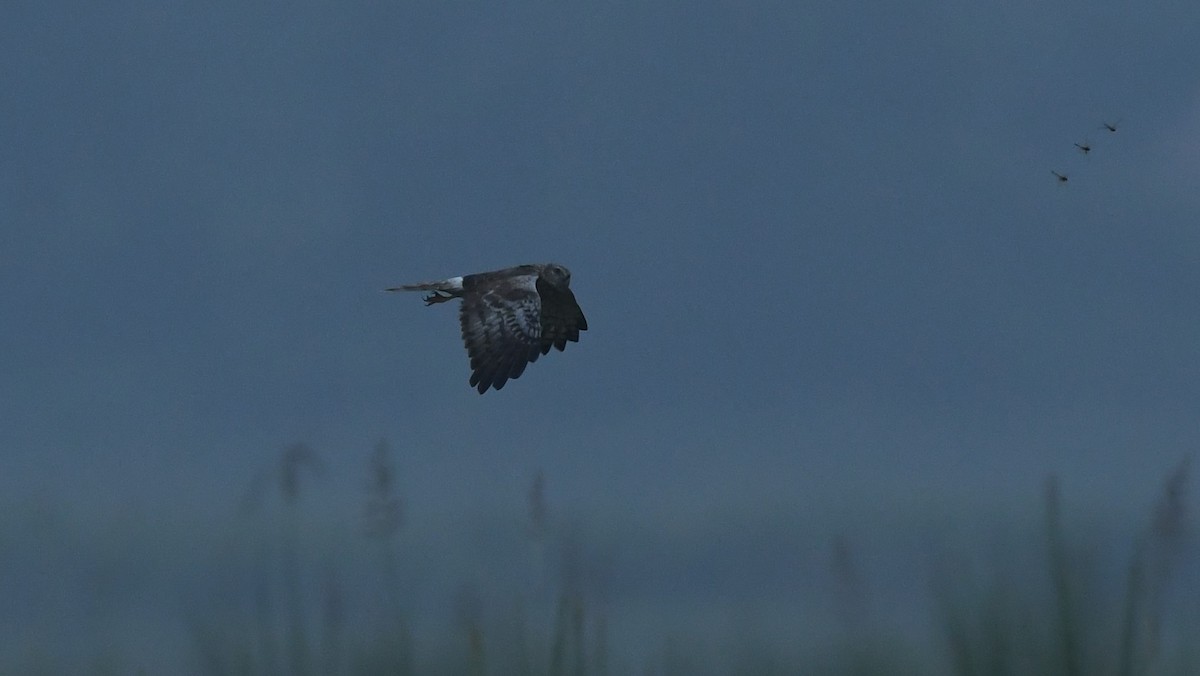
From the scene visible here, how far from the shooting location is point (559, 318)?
34.1 m

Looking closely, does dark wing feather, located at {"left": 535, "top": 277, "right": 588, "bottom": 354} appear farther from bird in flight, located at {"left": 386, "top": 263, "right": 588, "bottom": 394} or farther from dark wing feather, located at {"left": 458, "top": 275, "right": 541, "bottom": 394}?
dark wing feather, located at {"left": 458, "top": 275, "right": 541, "bottom": 394}

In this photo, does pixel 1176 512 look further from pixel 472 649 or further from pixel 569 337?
pixel 569 337

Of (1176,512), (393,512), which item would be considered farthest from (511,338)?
(1176,512)

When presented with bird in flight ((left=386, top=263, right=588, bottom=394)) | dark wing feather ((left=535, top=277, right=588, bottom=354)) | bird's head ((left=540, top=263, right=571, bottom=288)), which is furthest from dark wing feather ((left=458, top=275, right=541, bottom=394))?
dark wing feather ((left=535, top=277, right=588, bottom=354))

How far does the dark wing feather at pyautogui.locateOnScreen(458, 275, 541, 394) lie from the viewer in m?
28.6

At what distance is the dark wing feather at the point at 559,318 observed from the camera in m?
33.6

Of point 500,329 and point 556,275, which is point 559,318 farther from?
point 500,329

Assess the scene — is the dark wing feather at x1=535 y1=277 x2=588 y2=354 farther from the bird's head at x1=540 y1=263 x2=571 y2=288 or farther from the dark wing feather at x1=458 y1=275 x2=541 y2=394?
the dark wing feather at x1=458 y1=275 x2=541 y2=394

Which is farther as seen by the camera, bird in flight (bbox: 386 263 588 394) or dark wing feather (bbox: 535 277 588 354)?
dark wing feather (bbox: 535 277 588 354)

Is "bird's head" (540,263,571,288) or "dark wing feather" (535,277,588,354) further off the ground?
"bird's head" (540,263,571,288)

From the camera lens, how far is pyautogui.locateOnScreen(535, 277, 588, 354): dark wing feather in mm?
33594

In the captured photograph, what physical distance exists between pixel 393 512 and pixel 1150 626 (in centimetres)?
1201

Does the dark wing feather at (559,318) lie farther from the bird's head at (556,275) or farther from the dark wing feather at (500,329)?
the dark wing feather at (500,329)

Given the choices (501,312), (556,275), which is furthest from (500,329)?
(556,275)
